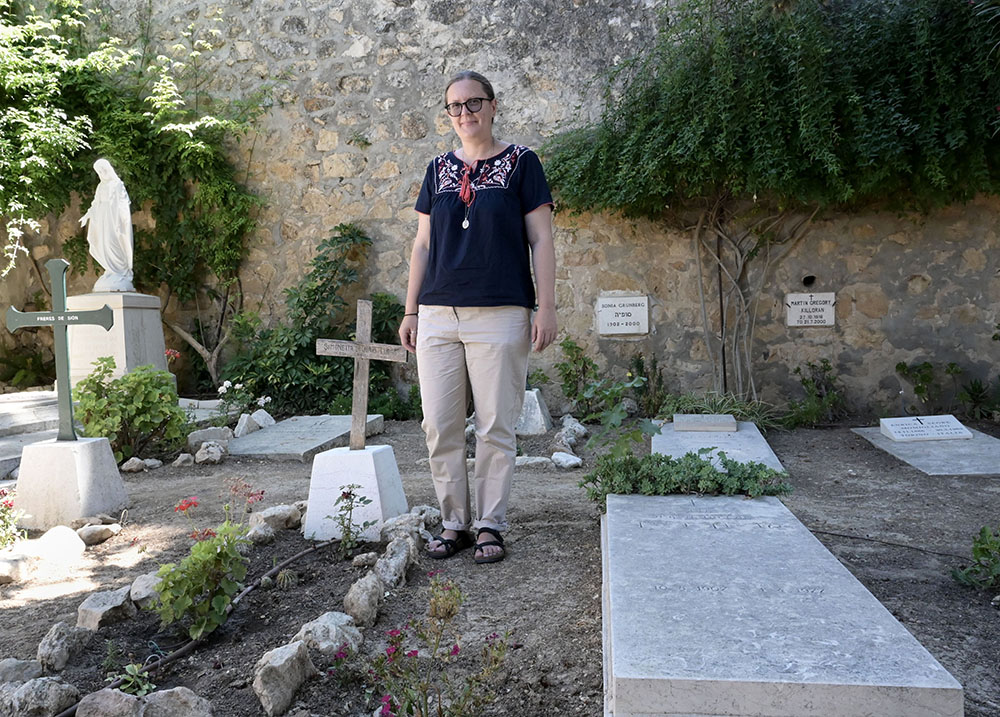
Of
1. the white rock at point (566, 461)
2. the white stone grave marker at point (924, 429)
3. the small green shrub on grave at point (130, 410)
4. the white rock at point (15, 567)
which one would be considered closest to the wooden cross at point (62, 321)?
the white rock at point (15, 567)

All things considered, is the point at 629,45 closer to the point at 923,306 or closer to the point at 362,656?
the point at 923,306

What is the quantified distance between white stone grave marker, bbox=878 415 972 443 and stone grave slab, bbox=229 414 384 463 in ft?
11.7

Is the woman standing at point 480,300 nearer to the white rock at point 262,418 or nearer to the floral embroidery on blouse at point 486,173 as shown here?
the floral embroidery on blouse at point 486,173

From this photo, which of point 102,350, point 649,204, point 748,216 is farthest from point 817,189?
point 102,350

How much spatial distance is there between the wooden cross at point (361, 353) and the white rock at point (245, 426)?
2.88 metres

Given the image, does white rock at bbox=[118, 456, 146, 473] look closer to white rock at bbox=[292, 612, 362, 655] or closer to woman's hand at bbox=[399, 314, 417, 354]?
woman's hand at bbox=[399, 314, 417, 354]

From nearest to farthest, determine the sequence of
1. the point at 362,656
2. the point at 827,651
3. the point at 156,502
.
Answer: the point at 827,651 < the point at 362,656 < the point at 156,502

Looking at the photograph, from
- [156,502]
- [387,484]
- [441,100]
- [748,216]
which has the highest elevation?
[441,100]

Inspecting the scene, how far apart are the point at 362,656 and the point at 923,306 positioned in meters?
5.67

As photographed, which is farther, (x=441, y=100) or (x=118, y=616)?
(x=441, y=100)

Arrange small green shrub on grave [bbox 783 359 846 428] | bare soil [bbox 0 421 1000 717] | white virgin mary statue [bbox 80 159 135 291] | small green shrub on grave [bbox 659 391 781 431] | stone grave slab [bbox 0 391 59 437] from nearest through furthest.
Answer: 1. bare soil [bbox 0 421 1000 717]
2. stone grave slab [bbox 0 391 59 437]
3. small green shrub on grave [bbox 659 391 781 431]
4. small green shrub on grave [bbox 783 359 846 428]
5. white virgin mary statue [bbox 80 159 135 291]

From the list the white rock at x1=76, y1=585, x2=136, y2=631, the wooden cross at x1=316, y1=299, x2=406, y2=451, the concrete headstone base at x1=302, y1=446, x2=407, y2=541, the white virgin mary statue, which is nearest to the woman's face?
the wooden cross at x1=316, y1=299, x2=406, y2=451

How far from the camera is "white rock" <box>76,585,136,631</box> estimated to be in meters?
2.13

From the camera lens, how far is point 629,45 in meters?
6.39
